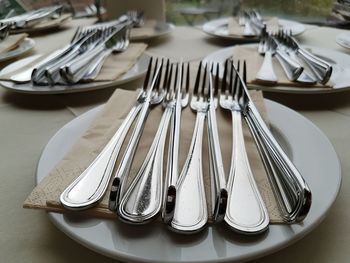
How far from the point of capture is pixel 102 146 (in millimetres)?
344

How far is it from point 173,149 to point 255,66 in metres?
0.31

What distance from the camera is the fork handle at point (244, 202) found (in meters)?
0.23

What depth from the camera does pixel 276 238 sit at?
0.23 metres

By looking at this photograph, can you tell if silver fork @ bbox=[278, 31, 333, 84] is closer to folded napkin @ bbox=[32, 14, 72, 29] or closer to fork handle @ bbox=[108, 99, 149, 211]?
fork handle @ bbox=[108, 99, 149, 211]

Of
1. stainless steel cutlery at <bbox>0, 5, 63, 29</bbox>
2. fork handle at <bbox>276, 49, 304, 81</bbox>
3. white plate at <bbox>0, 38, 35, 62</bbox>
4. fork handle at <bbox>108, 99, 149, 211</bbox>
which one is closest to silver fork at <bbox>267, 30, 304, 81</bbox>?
fork handle at <bbox>276, 49, 304, 81</bbox>

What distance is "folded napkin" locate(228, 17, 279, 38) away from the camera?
2.59 ft

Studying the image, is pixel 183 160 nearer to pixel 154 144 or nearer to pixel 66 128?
pixel 154 144

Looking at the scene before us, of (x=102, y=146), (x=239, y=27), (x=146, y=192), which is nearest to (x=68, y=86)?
(x=102, y=146)

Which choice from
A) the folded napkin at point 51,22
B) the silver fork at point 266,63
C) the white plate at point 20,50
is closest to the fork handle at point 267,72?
the silver fork at point 266,63

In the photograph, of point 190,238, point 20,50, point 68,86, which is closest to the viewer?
point 190,238

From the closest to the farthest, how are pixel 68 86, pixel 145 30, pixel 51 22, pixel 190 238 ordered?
pixel 190 238, pixel 68 86, pixel 145 30, pixel 51 22

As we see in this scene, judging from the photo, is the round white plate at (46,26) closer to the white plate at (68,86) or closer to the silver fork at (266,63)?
the white plate at (68,86)

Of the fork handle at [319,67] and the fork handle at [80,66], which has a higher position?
the fork handle at [319,67]

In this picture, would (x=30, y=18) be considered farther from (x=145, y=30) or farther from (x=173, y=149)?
(x=173, y=149)
